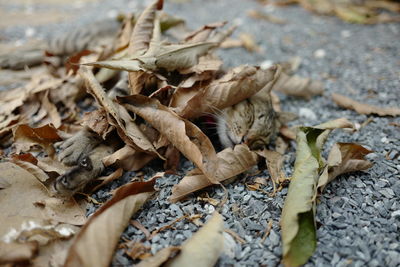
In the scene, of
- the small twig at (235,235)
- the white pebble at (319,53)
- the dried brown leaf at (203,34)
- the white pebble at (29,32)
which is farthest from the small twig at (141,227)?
the white pebble at (29,32)

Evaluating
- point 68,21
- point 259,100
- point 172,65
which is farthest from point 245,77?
point 68,21

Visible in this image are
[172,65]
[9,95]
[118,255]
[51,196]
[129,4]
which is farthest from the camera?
[129,4]

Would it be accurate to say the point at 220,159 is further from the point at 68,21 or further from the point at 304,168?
the point at 68,21

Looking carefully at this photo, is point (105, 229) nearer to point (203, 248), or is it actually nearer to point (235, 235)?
point (203, 248)

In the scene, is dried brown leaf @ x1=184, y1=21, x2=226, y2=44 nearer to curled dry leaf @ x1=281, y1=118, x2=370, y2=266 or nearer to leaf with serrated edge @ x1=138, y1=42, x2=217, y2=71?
leaf with serrated edge @ x1=138, y1=42, x2=217, y2=71

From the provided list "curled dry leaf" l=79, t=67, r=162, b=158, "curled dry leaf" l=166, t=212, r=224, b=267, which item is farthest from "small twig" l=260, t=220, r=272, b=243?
"curled dry leaf" l=79, t=67, r=162, b=158

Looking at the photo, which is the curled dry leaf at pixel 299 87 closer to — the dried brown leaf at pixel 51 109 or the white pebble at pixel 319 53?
the white pebble at pixel 319 53
